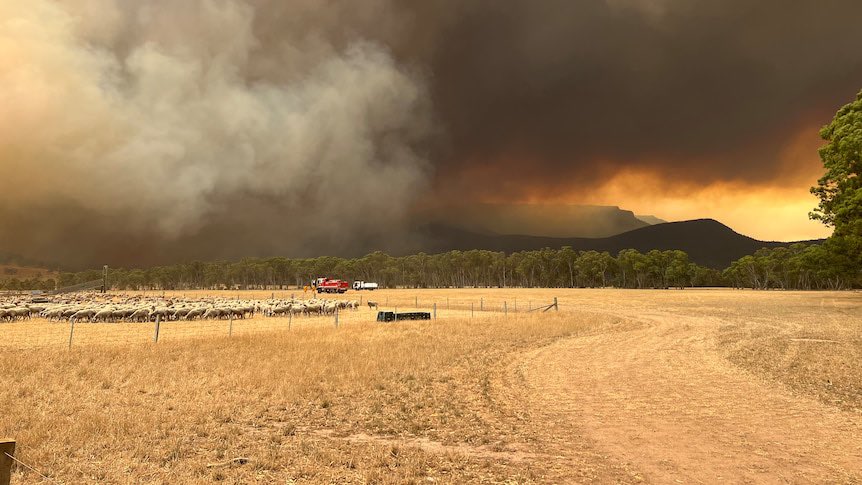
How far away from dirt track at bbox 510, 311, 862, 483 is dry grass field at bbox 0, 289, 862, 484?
0.17 feet

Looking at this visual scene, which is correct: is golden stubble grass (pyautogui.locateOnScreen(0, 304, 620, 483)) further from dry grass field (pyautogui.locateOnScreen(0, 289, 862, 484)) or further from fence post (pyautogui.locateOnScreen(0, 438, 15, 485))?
fence post (pyautogui.locateOnScreen(0, 438, 15, 485))

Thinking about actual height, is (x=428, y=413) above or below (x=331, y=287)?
below

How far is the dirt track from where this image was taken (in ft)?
26.9

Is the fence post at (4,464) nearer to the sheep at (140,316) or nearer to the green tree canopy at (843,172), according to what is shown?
the sheep at (140,316)

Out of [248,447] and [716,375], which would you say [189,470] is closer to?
[248,447]

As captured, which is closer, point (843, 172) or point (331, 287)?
point (843, 172)

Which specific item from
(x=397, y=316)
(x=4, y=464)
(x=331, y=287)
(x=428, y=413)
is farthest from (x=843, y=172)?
(x=331, y=287)

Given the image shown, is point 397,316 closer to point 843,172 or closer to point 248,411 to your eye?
point 248,411

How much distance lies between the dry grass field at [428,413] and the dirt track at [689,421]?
0.17ft

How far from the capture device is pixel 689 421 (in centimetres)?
1111

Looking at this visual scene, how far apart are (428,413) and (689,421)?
21.5 feet

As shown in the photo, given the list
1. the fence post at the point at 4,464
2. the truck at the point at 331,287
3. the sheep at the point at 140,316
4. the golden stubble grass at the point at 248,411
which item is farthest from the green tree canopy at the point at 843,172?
the truck at the point at 331,287

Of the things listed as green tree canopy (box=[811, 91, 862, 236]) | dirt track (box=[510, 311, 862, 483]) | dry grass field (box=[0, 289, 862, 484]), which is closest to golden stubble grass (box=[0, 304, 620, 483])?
dry grass field (box=[0, 289, 862, 484])

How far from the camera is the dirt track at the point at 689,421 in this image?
8.20 m
